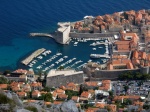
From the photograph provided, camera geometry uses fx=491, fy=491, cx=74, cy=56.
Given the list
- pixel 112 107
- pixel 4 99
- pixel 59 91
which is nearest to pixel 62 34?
pixel 59 91

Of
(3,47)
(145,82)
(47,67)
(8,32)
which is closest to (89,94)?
(145,82)

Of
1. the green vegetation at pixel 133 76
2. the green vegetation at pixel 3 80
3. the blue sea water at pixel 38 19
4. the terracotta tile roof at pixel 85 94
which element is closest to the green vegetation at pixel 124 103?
the terracotta tile roof at pixel 85 94

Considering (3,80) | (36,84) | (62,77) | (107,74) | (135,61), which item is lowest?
(36,84)

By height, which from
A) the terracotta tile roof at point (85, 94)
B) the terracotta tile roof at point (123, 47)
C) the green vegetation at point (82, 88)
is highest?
the terracotta tile roof at point (123, 47)

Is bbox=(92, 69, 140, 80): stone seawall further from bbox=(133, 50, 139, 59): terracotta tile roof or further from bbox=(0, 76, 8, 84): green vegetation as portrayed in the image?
bbox=(0, 76, 8, 84): green vegetation

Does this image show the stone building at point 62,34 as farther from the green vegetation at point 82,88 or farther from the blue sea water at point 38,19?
the green vegetation at point 82,88

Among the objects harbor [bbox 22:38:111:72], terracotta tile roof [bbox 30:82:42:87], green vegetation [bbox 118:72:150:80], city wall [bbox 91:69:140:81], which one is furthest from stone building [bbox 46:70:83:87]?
green vegetation [bbox 118:72:150:80]

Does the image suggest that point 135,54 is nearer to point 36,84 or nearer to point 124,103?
point 124,103
